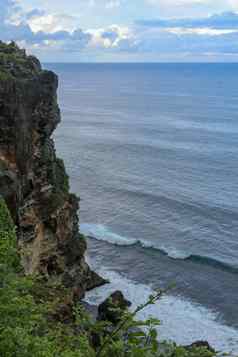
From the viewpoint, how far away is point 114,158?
93.5 metres

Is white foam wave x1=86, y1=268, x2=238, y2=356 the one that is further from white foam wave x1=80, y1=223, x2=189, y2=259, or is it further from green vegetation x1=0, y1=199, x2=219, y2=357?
green vegetation x1=0, y1=199, x2=219, y2=357

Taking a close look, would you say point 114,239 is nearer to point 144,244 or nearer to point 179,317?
point 144,244

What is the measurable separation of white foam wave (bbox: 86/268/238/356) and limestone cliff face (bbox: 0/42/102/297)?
6.09m

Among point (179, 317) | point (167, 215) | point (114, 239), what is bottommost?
point (179, 317)

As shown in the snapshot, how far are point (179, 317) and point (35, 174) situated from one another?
18410mm

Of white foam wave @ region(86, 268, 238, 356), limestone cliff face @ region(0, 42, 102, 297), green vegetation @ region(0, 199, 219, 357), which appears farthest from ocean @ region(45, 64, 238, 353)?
limestone cliff face @ region(0, 42, 102, 297)

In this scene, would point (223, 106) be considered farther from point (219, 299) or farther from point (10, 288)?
point (10, 288)

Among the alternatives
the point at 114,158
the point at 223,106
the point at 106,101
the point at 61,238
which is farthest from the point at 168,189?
the point at 106,101

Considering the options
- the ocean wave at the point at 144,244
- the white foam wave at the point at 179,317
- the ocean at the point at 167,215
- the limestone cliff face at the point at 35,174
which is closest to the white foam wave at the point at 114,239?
the ocean wave at the point at 144,244

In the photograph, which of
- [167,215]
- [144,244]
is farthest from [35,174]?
[167,215]

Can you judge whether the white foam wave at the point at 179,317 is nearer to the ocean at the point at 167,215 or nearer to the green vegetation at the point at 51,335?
the ocean at the point at 167,215

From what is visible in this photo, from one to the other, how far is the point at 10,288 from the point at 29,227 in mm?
21473

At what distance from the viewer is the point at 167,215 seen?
64.5 m

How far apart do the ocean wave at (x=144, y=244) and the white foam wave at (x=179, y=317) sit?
7.47 meters
